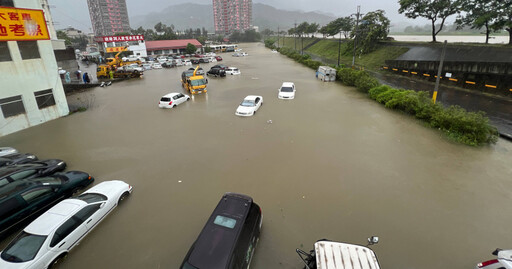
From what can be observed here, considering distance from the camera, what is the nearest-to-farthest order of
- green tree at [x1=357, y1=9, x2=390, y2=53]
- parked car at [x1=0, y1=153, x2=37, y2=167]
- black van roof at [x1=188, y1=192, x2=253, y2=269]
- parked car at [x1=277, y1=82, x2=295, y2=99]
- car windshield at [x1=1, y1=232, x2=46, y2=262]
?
black van roof at [x1=188, y1=192, x2=253, y2=269], car windshield at [x1=1, y1=232, x2=46, y2=262], parked car at [x1=0, y1=153, x2=37, y2=167], parked car at [x1=277, y1=82, x2=295, y2=99], green tree at [x1=357, y1=9, x2=390, y2=53]

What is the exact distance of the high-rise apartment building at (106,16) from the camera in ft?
470

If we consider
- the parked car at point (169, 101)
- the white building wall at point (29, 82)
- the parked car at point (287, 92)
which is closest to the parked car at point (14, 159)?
the white building wall at point (29, 82)

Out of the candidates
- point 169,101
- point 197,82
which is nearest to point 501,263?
point 169,101

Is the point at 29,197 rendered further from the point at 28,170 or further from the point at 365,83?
the point at 365,83

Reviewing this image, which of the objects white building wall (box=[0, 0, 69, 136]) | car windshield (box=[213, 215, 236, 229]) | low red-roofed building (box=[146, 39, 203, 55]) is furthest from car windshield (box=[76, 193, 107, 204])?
low red-roofed building (box=[146, 39, 203, 55])

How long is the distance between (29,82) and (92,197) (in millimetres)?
13302

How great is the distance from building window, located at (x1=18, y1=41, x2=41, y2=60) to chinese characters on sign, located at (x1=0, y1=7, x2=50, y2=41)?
580 mm

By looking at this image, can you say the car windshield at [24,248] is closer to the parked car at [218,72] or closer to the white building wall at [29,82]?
the white building wall at [29,82]

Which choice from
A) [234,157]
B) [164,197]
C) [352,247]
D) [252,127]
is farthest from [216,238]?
[252,127]

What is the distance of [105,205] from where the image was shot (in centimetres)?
762

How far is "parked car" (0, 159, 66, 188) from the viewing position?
8.11m

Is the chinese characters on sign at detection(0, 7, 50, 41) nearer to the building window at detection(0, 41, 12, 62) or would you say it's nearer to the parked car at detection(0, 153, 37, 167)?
the building window at detection(0, 41, 12, 62)

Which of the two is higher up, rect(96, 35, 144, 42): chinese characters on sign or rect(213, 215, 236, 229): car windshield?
rect(96, 35, 144, 42): chinese characters on sign

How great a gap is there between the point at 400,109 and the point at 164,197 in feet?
58.9
